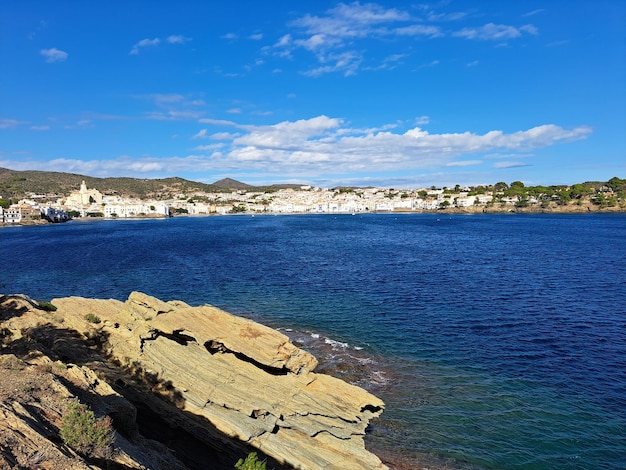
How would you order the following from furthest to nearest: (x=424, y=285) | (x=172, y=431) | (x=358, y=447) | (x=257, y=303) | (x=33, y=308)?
(x=424, y=285) < (x=257, y=303) < (x=33, y=308) < (x=358, y=447) < (x=172, y=431)

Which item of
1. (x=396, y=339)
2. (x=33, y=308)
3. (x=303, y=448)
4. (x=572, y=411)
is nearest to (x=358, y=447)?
(x=303, y=448)

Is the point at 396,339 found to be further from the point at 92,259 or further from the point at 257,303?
the point at 92,259

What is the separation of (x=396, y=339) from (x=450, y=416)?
32.0 ft

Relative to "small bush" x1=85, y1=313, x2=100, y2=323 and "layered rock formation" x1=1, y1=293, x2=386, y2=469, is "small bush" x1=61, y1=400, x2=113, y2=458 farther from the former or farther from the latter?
"small bush" x1=85, y1=313, x2=100, y2=323

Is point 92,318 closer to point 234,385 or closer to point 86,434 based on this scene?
point 234,385

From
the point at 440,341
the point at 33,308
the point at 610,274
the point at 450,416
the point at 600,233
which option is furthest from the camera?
the point at 600,233

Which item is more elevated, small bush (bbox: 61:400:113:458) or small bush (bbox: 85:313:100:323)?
small bush (bbox: 61:400:113:458)

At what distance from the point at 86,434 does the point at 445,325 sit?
2802 cm

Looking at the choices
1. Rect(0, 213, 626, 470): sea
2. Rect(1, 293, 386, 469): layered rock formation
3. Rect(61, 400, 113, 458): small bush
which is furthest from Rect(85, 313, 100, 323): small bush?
Rect(61, 400, 113, 458): small bush

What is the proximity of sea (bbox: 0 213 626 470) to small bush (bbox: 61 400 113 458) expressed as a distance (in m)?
11.0

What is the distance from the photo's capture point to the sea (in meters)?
17.4

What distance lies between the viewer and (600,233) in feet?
331

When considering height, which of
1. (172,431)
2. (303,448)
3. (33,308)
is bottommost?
(303,448)

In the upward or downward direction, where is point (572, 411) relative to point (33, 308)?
downward
